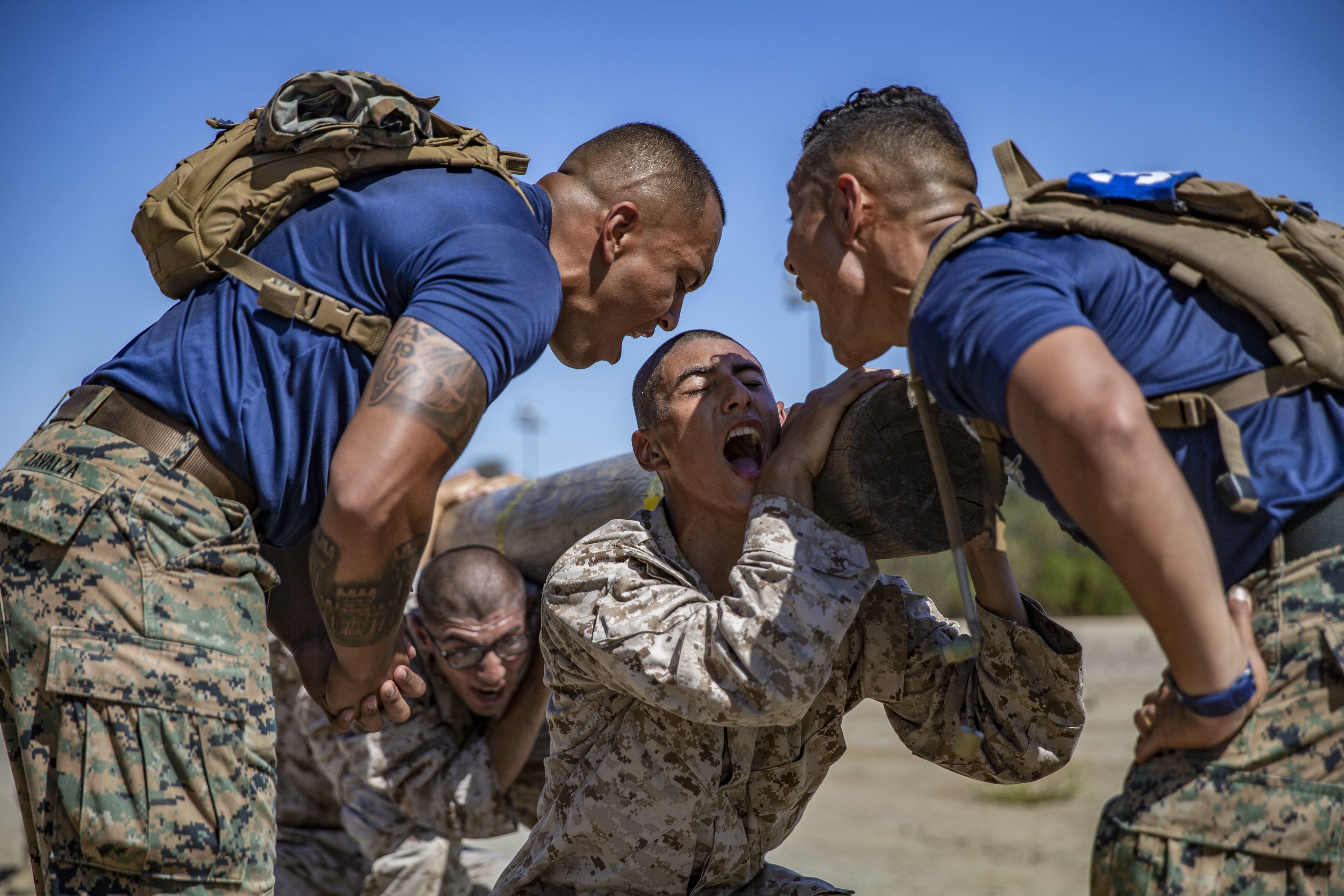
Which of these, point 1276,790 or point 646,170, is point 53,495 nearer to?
point 646,170

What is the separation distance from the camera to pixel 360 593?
104 inches

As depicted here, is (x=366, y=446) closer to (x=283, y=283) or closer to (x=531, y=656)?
(x=283, y=283)

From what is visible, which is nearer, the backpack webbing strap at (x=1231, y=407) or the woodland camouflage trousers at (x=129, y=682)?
the backpack webbing strap at (x=1231, y=407)

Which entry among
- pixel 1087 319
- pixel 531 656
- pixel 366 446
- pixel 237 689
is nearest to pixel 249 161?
pixel 366 446

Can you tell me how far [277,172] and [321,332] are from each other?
44 centimetres

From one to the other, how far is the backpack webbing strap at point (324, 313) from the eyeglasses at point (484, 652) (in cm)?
270

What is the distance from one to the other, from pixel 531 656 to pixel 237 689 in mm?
2908

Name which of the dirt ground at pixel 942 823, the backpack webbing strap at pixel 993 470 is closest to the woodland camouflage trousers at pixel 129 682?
the backpack webbing strap at pixel 993 470

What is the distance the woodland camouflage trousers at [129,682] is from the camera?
7.85 ft

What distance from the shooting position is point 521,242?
2752mm

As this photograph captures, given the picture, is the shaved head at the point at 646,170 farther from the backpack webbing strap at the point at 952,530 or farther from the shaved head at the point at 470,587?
the shaved head at the point at 470,587

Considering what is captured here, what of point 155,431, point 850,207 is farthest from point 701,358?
point 155,431

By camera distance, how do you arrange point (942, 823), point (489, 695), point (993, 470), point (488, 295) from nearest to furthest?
1. point (993, 470)
2. point (488, 295)
3. point (489, 695)
4. point (942, 823)

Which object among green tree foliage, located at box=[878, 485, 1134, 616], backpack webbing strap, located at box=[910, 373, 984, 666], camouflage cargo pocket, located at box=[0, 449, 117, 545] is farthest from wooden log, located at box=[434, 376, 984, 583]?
green tree foliage, located at box=[878, 485, 1134, 616]
